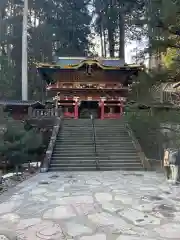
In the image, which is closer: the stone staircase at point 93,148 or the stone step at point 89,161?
the stone staircase at point 93,148

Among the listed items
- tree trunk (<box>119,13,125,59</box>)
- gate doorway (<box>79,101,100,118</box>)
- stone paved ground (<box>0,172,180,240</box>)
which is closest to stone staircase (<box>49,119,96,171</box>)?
stone paved ground (<box>0,172,180,240</box>)

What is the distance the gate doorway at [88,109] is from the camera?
2506cm

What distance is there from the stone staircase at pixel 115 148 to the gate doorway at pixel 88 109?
6252mm

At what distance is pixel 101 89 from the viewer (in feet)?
75.3

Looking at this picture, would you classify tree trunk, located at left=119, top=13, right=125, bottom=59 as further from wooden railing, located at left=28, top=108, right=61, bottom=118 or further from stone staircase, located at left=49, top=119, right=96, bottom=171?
stone staircase, located at left=49, top=119, right=96, bottom=171

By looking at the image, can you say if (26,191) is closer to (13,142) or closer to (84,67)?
(13,142)

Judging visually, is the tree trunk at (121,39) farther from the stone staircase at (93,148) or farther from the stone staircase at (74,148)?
the stone staircase at (74,148)

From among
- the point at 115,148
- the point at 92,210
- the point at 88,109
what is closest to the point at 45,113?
the point at 88,109

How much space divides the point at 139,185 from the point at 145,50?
407cm

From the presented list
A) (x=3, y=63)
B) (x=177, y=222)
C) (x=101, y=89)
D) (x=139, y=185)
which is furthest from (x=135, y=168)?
(x=3, y=63)

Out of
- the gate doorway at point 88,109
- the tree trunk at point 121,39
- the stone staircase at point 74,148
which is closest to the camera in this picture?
the stone staircase at point 74,148

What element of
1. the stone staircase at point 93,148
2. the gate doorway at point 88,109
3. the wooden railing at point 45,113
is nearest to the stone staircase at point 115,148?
the stone staircase at point 93,148

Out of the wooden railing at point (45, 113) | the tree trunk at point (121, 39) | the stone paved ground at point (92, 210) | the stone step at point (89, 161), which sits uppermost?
the tree trunk at point (121, 39)

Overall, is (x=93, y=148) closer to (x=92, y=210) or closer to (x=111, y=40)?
(x=92, y=210)
